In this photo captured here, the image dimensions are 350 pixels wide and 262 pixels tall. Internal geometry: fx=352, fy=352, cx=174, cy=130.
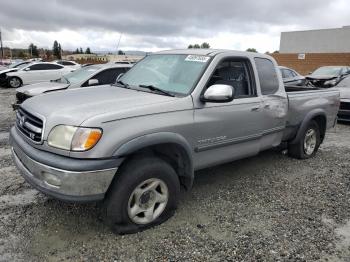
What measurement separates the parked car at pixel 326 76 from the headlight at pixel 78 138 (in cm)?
1202

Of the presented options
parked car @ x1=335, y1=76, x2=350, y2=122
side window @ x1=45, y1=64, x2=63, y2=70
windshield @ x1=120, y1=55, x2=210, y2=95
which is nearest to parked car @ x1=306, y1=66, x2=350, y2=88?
parked car @ x1=335, y1=76, x2=350, y2=122

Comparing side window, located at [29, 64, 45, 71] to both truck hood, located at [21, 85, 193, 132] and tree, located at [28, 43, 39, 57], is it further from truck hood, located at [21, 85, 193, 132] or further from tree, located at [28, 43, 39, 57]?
tree, located at [28, 43, 39, 57]

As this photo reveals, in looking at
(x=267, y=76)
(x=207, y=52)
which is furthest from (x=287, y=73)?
(x=207, y=52)

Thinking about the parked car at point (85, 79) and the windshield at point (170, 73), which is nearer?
the windshield at point (170, 73)

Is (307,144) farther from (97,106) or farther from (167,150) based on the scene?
(97,106)

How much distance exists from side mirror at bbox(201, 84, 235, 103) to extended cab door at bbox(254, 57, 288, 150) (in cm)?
112

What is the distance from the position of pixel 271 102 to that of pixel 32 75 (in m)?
15.8

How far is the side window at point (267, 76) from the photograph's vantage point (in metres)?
4.82

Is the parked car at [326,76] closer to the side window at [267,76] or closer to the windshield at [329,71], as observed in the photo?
the windshield at [329,71]

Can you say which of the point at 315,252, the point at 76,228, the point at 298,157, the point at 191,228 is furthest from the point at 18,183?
the point at 298,157

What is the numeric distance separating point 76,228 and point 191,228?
1.19 metres

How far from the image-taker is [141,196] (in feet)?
11.3

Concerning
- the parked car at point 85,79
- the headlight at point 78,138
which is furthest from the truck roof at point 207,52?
the parked car at point 85,79

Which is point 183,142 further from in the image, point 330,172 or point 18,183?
point 330,172
